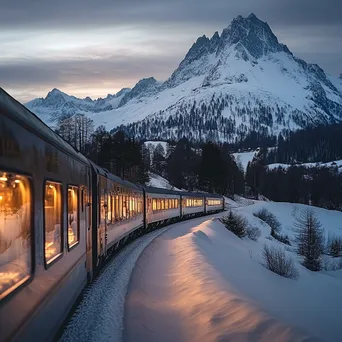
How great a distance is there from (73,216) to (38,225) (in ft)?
8.53

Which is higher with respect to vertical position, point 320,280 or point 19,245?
point 19,245

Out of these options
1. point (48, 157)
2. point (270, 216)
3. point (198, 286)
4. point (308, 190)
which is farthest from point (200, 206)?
point (308, 190)

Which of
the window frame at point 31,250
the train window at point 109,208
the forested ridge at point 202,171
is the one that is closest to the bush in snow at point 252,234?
the train window at point 109,208

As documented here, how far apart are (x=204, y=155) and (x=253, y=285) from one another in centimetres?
7717

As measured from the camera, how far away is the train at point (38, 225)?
448cm

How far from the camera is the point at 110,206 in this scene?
15070mm

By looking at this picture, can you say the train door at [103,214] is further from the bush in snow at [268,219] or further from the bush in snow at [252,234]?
the bush in snow at [268,219]

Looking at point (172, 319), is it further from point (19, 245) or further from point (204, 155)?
point (204, 155)

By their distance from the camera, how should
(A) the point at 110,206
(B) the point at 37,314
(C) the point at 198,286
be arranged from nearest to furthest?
(B) the point at 37,314 → (C) the point at 198,286 → (A) the point at 110,206

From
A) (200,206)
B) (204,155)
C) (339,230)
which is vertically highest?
(204,155)

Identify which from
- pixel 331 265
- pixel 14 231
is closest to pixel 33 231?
pixel 14 231

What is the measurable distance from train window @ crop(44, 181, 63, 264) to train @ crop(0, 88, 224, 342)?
0.01 metres

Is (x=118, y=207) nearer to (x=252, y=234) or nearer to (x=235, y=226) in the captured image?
(x=235, y=226)

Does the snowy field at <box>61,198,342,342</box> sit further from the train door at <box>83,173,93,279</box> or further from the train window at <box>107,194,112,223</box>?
the train window at <box>107,194,112,223</box>
